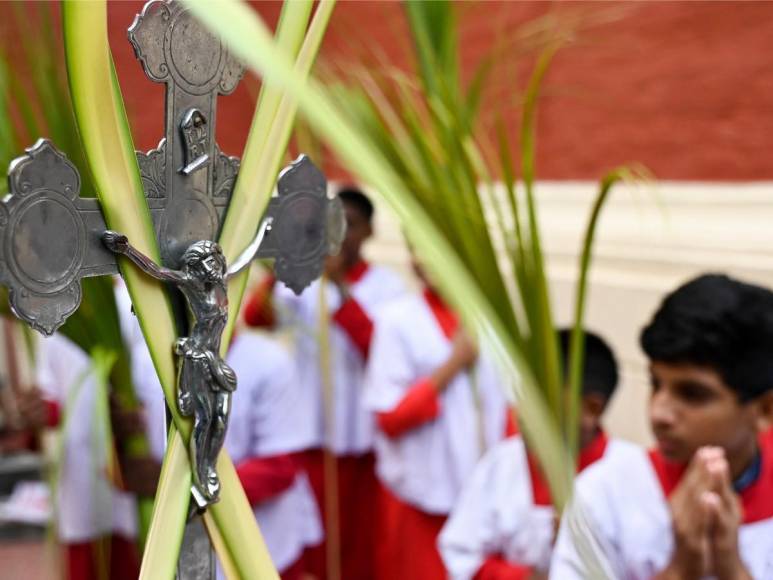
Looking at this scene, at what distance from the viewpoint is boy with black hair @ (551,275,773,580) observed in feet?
5.32

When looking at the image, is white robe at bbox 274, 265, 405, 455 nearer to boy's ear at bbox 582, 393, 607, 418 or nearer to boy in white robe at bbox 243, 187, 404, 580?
boy in white robe at bbox 243, 187, 404, 580

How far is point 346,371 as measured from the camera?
3824mm

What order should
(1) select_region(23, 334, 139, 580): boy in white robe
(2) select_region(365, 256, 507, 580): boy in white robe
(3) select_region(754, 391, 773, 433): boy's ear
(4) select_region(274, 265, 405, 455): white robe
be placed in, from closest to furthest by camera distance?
1. (3) select_region(754, 391, 773, 433): boy's ear
2. (1) select_region(23, 334, 139, 580): boy in white robe
3. (2) select_region(365, 256, 507, 580): boy in white robe
4. (4) select_region(274, 265, 405, 455): white robe

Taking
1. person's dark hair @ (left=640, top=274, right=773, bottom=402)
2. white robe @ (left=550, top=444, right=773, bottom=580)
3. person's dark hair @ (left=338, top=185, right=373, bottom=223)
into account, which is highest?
person's dark hair @ (left=338, top=185, right=373, bottom=223)

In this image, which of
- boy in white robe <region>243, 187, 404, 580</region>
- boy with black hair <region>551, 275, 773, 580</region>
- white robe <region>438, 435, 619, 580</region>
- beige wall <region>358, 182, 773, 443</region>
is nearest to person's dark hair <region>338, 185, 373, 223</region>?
boy in white robe <region>243, 187, 404, 580</region>

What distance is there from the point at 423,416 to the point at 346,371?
2.40ft

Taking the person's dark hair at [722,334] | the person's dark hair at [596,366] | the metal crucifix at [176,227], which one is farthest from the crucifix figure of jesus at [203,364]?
the person's dark hair at [596,366]

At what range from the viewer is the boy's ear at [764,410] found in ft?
5.71

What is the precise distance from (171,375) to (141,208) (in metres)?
0.15

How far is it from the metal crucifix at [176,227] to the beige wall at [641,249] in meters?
2.52

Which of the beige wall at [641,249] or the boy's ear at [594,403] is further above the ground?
the beige wall at [641,249]

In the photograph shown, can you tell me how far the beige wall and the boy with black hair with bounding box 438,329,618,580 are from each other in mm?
1237

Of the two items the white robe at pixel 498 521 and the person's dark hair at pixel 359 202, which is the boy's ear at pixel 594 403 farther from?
the person's dark hair at pixel 359 202

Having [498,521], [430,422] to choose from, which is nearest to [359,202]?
[430,422]
